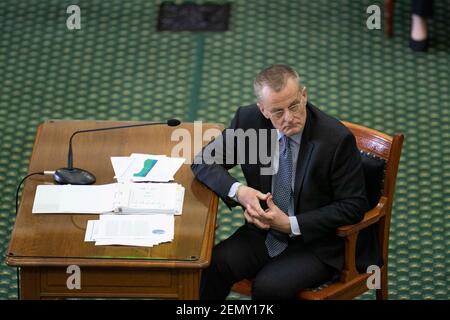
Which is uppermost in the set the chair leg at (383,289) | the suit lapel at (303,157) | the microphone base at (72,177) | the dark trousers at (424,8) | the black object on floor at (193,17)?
the dark trousers at (424,8)

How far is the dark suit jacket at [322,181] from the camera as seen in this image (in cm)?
388

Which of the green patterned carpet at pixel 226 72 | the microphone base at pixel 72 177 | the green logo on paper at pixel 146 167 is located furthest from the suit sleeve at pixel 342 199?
the green patterned carpet at pixel 226 72

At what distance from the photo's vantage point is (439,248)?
498 cm

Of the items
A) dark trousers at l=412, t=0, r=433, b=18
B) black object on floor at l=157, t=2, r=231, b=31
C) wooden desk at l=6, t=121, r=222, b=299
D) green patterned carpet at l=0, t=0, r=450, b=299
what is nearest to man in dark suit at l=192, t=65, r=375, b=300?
wooden desk at l=6, t=121, r=222, b=299

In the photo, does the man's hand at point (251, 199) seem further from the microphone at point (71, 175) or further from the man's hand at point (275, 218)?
the microphone at point (71, 175)

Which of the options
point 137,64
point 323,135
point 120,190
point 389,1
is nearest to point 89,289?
point 120,190

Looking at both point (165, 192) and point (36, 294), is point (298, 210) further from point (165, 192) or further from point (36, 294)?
point (36, 294)

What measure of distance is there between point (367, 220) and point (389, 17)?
2.70m

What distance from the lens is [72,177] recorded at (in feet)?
13.1

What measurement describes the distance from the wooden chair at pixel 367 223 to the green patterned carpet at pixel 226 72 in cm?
103

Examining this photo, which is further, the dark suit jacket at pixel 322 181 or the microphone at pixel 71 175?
the microphone at pixel 71 175

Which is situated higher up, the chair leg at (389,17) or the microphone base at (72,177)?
the chair leg at (389,17)

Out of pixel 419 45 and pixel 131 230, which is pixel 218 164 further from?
pixel 419 45

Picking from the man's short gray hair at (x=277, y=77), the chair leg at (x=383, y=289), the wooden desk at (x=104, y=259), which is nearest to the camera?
the wooden desk at (x=104, y=259)
